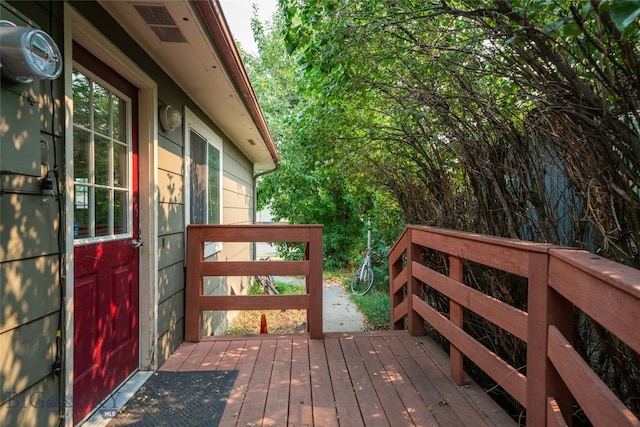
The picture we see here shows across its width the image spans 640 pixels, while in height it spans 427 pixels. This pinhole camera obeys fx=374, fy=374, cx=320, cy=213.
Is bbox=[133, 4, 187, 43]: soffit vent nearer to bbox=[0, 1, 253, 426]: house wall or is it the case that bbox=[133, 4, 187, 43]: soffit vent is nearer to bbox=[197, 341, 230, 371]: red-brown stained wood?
bbox=[0, 1, 253, 426]: house wall

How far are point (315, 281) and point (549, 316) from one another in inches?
79.7

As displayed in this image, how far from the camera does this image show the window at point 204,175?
360 centimetres

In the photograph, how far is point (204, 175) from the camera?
415 cm

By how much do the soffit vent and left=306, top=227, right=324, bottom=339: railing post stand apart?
5.80ft

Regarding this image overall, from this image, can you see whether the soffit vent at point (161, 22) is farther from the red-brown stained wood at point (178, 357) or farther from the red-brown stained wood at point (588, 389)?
the red-brown stained wood at point (588, 389)

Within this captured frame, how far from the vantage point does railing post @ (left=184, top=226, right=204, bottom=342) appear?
10.4ft

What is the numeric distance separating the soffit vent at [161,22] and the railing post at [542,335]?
2.22 m

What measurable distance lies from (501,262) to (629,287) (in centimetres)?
95

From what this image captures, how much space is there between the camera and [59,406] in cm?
166

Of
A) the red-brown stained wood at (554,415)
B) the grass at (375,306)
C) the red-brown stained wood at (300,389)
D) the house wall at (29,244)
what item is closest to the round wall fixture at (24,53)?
the house wall at (29,244)

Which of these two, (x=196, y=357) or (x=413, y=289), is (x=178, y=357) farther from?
(x=413, y=289)

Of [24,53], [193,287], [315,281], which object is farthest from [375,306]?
[24,53]

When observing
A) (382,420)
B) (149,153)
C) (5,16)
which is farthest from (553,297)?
(149,153)

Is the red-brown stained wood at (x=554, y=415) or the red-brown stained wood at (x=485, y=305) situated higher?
the red-brown stained wood at (x=485, y=305)
